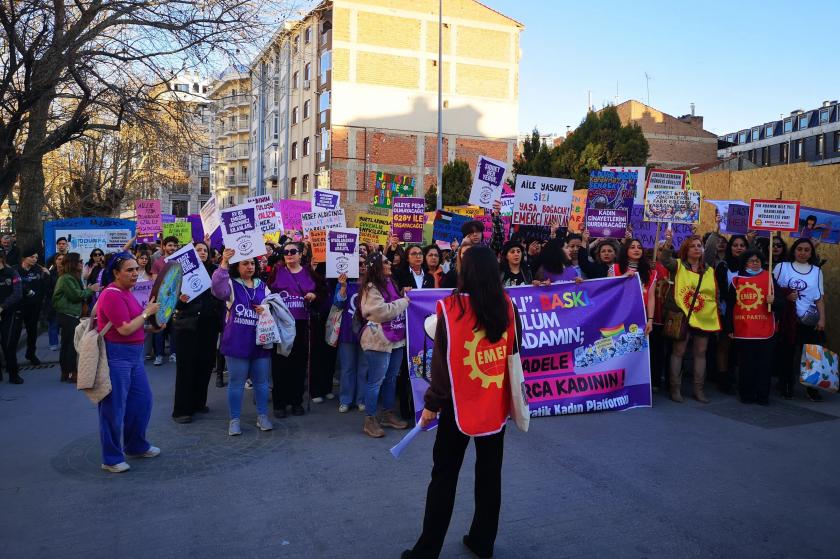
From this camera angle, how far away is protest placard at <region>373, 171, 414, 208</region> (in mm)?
14109

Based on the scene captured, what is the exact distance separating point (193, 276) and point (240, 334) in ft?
A: 2.84

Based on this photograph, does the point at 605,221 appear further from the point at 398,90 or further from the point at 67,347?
the point at 398,90

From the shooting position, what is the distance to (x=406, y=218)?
1127 centimetres

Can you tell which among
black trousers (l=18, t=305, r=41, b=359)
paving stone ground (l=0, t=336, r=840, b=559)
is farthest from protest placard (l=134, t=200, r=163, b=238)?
paving stone ground (l=0, t=336, r=840, b=559)

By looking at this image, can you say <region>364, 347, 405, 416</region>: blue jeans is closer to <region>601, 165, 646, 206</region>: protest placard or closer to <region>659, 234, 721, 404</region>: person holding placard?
<region>659, 234, 721, 404</region>: person holding placard

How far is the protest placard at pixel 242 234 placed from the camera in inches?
261

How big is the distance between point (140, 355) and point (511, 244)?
13.8 ft

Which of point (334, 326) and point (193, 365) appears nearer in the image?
point (193, 365)

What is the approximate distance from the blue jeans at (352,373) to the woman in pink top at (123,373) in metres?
2.26

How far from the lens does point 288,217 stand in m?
17.6

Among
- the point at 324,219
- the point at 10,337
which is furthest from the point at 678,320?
the point at 10,337

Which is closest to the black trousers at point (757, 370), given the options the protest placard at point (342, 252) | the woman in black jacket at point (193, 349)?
the protest placard at point (342, 252)

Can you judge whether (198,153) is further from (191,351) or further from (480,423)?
(480,423)

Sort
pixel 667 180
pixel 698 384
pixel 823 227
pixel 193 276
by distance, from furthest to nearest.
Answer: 1. pixel 823 227
2. pixel 667 180
3. pixel 698 384
4. pixel 193 276
